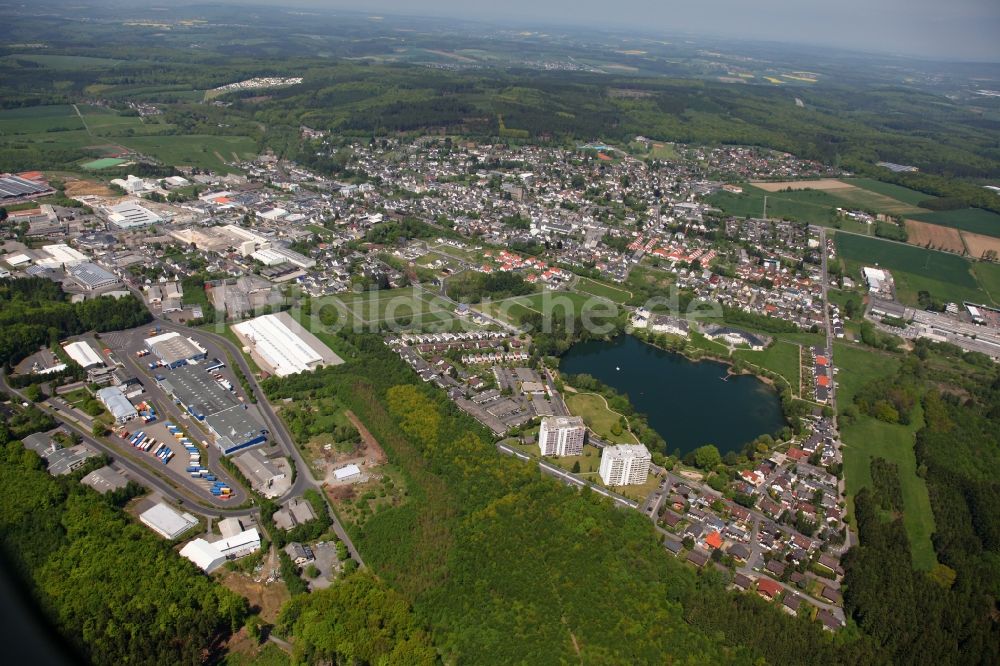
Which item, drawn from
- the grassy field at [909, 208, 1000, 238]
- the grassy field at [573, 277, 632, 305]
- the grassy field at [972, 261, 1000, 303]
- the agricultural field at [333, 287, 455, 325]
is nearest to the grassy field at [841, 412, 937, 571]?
the grassy field at [573, 277, 632, 305]

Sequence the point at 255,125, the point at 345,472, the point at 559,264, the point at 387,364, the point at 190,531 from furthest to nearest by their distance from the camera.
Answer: the point at 255,125
the point at 559,264
the point at 387,364
the point at 345,472
the point at 190,531

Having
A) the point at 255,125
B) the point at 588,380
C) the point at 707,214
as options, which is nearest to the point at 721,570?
the point at 588,380

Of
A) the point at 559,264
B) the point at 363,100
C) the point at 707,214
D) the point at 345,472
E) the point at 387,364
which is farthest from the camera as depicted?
the point at 363,100

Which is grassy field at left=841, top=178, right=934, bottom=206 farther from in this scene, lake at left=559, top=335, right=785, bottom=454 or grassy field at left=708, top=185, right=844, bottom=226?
lake at left=559, top=335, right=785, bottom=454

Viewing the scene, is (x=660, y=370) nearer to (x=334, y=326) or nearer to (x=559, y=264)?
(x=559, y=264)

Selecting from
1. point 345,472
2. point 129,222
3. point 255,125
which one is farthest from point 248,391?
point 255,125

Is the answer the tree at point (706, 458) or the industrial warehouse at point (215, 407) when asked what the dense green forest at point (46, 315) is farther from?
the tree at point (706, 458)

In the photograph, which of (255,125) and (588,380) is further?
(255,125)
